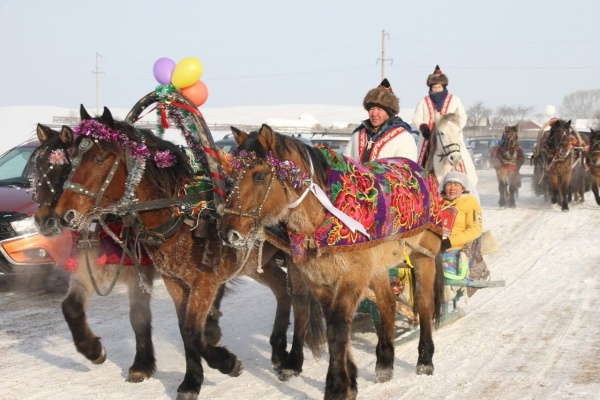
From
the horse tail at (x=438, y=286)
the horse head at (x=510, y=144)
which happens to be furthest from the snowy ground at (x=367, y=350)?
the horse head at (x=510, y=144)

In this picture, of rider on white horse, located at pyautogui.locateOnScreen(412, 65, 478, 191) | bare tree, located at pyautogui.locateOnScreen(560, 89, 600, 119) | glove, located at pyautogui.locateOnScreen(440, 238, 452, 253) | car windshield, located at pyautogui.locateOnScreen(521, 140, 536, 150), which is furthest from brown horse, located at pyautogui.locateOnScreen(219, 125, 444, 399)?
bare tree, located at pyautogui.locateOnScreen(560, 89, 600, 119)

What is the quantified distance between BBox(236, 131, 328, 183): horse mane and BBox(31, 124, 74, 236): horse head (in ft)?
4.63

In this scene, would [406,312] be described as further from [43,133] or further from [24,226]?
[24,226]

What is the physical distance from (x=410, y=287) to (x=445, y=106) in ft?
10.1

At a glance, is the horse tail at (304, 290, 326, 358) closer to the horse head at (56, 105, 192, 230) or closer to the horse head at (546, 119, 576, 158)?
the horse head at (56, 105, 192, 230)

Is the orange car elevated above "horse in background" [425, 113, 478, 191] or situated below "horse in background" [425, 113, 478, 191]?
below

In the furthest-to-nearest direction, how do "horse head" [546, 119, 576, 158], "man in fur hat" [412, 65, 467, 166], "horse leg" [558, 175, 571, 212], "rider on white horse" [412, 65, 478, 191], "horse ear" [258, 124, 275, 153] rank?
"horse head" [546, 119, 576, 158] → "horse leg" [558, 175, 571, 212] → "man in fur hat" [412, 65, 467, 166] → "rider on white horse" [412, 65, 478, 191] → "horse ear" [258, 124, 275, 153]

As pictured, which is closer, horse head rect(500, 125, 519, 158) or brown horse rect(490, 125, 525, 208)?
brown horse rect(490, 125, 525, 208)

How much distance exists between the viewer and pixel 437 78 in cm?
970

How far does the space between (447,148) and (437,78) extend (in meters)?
0.97

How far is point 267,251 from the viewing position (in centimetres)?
664

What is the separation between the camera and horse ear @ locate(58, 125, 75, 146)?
587 centimetres

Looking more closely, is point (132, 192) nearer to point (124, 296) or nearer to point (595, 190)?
point (124, 296)

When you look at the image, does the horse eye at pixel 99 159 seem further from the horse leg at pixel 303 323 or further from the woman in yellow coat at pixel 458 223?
the woman in yellow coat at pixel 458 223
